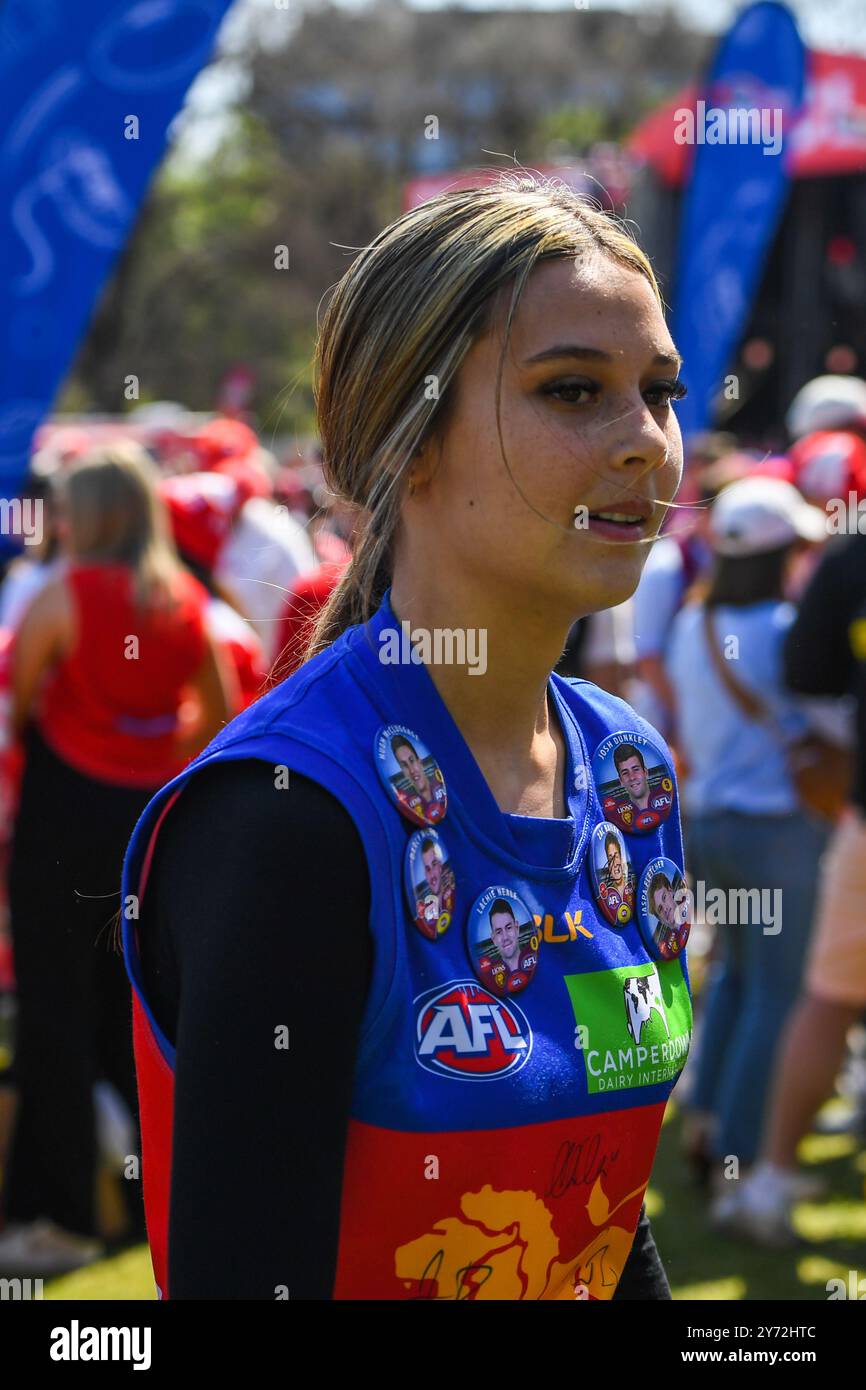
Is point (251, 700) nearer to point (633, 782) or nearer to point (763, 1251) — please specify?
point (763, 1251)

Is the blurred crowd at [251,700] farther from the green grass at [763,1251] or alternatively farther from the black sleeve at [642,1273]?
the black sleeve at [642,1273]

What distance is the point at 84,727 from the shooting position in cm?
397

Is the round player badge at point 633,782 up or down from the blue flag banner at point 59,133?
down

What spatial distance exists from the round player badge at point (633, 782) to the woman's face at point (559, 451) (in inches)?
7.6

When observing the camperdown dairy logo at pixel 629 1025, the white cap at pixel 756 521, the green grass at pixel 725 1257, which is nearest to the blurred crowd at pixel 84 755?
the green grass at pixel 725 1257

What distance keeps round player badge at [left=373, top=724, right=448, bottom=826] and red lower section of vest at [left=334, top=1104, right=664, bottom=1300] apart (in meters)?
0.25

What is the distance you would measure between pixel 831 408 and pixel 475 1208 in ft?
16.2

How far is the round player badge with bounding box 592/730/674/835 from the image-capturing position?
1535 mm

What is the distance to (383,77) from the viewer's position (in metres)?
32.6

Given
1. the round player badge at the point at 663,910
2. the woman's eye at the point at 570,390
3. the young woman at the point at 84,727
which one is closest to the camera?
the woman's eye at the point at 570,390

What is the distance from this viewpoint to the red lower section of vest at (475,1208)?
4.07 ft
